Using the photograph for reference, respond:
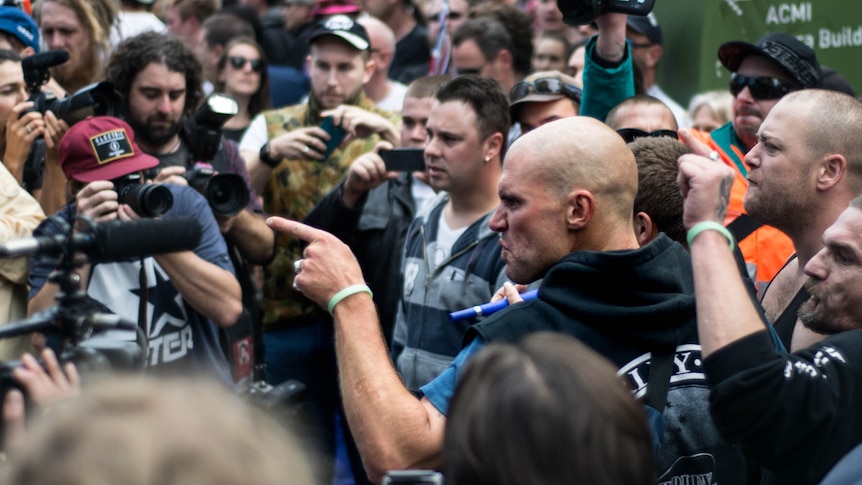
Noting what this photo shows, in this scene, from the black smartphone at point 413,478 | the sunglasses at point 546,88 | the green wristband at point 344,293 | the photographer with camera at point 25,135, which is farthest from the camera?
the sunglasses at point 546,88

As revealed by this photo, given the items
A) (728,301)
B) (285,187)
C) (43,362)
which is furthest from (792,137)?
(285,187)

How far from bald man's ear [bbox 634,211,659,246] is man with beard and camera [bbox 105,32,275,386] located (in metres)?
1.92

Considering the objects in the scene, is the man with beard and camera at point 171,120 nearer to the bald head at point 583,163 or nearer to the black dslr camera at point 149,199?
the black dslr camera at point 149,199

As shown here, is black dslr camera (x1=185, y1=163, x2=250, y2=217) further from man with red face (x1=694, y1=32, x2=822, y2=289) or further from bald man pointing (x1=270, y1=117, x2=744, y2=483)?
man with red face (x1=694, y1=32, x2=822, y2=289)

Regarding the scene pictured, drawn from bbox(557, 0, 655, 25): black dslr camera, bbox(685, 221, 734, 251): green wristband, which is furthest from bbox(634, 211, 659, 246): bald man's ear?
bbox(685, 221, 734, 251): green wristband

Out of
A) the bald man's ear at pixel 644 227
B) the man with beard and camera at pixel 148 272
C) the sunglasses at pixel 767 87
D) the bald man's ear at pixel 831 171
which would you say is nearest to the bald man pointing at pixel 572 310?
the bald man's ear at pixel 644 227

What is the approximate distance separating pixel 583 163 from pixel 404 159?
7.28 feet

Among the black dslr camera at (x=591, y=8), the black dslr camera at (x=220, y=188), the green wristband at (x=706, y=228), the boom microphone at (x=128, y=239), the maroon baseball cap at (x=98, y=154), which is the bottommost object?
the black dslr camera at (x=220, y=188)

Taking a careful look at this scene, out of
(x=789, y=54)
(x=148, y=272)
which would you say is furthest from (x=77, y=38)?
(x=789, y=54)

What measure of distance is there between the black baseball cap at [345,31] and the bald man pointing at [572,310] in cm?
335

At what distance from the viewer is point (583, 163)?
2.83m

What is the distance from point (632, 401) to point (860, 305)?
1.30 m

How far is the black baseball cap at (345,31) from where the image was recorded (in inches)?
238

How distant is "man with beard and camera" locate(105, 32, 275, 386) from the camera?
4797mm
